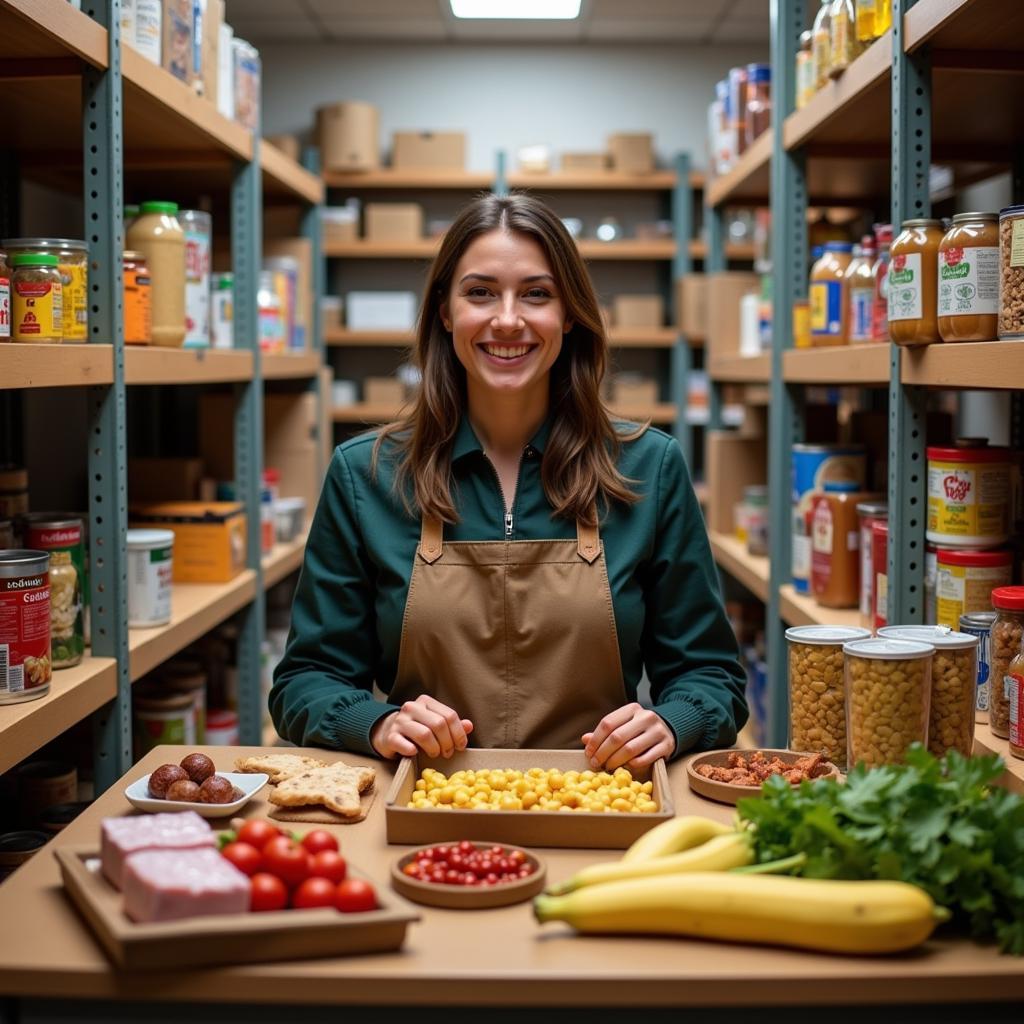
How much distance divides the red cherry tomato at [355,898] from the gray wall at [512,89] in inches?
242

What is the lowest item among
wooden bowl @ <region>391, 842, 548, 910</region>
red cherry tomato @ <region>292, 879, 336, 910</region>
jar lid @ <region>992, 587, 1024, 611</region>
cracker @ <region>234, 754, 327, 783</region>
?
wooden bowl @ <region>391, 842, 548, 910</region>

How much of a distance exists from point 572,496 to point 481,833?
0.80 m

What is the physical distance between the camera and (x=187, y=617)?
3.15m

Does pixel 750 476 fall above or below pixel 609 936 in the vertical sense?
above

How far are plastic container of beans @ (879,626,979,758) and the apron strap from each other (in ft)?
2.68

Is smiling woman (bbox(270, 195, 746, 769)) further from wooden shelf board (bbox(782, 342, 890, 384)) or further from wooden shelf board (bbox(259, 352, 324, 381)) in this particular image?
wooden shelf board (bbox(259, 352, 324, 381))

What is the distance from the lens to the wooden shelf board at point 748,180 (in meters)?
3.73

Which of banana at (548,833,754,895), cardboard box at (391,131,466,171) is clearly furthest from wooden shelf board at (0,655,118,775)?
cardboard box at (391,131,466,171)

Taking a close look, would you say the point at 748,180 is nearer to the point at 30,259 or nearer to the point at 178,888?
the point at 30,259

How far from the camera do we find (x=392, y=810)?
158 cm

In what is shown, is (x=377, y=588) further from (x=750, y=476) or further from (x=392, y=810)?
(x=750, y=476)

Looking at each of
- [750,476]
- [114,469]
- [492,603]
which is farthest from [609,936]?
[750,476]

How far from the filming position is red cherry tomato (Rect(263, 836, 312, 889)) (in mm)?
1344

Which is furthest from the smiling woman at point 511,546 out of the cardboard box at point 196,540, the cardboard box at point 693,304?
the cardboard box at point 693,304
